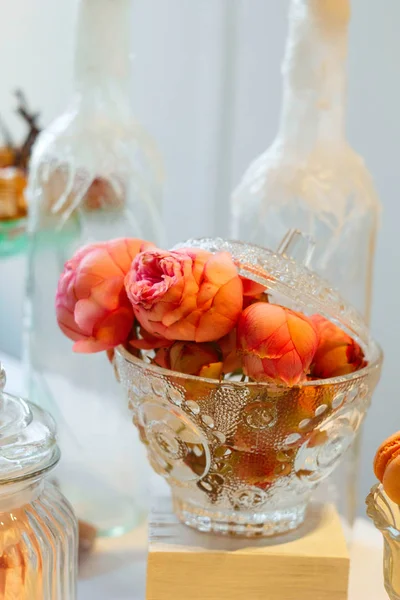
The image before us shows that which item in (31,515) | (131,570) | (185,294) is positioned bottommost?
(131,570)

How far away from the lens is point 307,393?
323mm

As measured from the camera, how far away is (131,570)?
0.46 metres

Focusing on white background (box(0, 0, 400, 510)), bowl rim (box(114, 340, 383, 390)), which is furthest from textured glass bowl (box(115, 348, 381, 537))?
white background (box(0, 0, 400, 510))

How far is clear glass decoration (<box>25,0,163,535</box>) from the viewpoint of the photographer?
20.6 inches

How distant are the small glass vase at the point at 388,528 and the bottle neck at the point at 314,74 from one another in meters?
0.27

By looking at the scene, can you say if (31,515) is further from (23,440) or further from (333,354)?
(333,354)

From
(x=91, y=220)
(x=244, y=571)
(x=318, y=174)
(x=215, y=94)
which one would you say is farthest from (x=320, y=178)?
(x=215, y=94)

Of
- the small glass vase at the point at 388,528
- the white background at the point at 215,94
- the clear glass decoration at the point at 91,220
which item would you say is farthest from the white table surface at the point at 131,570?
the white background at the point at 215,94

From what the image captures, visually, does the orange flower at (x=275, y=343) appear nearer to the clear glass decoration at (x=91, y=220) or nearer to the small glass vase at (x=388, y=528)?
the small glass vase at (x=388, y=528)

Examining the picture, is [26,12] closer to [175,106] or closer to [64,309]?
[175,106]

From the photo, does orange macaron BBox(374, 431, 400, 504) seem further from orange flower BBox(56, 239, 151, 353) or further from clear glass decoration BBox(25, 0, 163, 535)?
clear glass decoration BBox(25, 0, 163, 535)

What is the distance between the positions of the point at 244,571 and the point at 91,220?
0.28 m

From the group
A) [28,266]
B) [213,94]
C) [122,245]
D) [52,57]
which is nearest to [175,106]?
[213,94]

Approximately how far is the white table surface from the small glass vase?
0.14 meters
